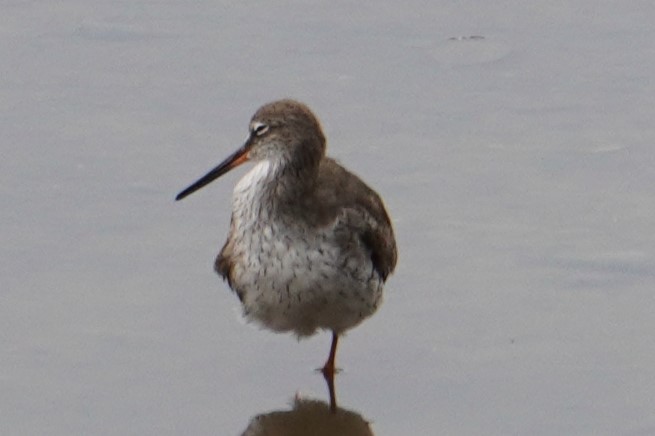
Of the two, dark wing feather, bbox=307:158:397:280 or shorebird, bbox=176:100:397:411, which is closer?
shorebird, bbox=176:100:397:411

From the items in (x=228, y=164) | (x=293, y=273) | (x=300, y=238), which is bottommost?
(x=293, y=273)

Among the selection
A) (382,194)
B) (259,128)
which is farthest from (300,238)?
(382,194)

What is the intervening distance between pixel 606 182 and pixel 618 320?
1.39 metres

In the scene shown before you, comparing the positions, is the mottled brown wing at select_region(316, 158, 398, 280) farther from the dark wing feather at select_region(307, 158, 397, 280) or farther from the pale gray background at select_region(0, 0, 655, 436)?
the pale gray background at select_region(0, 0, 655, 436)

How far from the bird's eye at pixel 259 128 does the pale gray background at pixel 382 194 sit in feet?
2.82

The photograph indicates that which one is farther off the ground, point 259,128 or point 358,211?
point 259,128

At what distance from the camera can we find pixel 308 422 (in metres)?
7.91

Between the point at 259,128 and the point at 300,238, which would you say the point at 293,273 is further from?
the point at 259,128

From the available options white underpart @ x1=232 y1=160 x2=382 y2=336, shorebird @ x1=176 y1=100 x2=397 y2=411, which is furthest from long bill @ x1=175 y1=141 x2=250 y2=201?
white underpart @ x1=232 y1=160 x2=382 y2=336

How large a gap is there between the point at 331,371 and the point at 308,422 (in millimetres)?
399

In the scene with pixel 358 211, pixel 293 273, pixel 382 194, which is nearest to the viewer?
pixel 293 273

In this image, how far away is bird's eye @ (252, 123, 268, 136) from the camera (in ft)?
26.9

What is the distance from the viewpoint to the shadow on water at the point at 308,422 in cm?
776

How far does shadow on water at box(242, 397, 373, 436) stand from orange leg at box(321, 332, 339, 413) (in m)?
0.04
